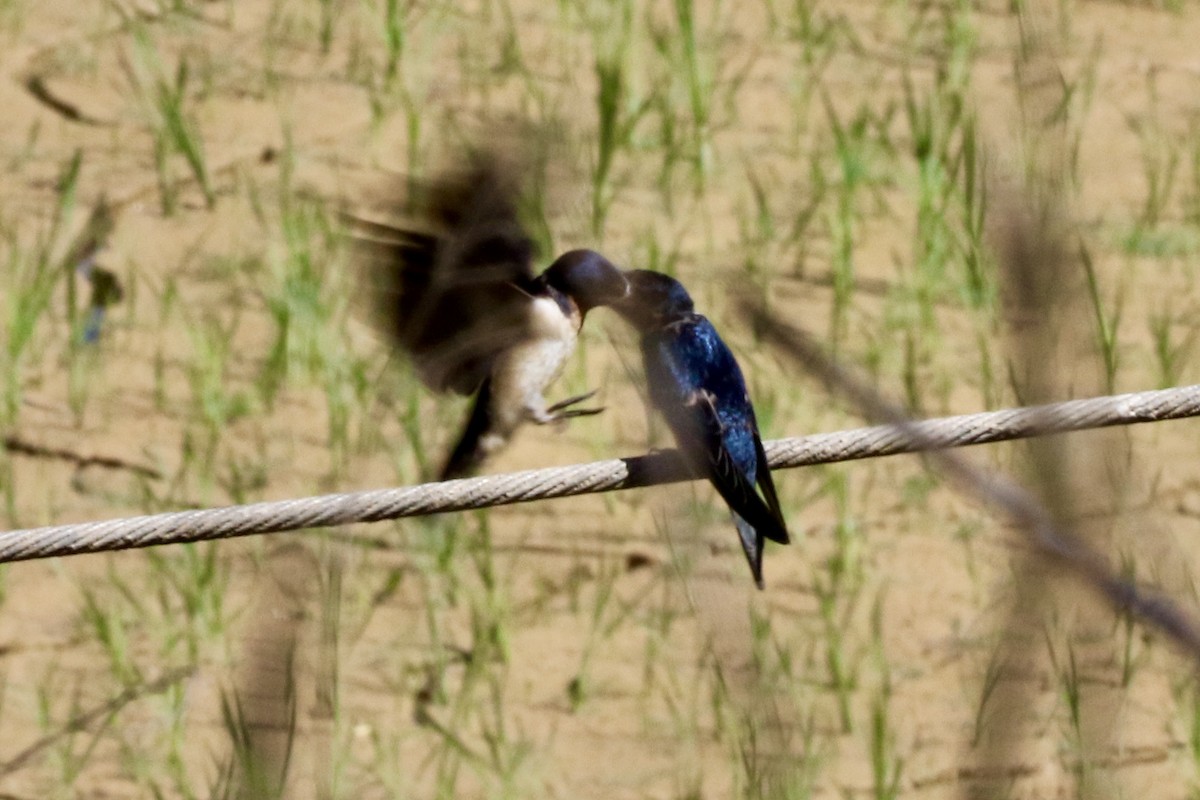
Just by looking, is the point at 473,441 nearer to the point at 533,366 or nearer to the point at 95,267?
the point at 533,366

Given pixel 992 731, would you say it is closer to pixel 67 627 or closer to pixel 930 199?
pixel 67 627

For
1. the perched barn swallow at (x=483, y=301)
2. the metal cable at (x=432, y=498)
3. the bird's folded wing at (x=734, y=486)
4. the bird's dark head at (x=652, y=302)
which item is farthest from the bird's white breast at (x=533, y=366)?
the metal cable at (x=432, y=498)

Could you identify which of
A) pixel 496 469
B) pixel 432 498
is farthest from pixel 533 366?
pixel 496 469

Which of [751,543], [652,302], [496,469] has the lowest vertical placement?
[751,543]

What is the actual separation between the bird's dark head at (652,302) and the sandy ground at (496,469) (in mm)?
165

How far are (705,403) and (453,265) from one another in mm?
365

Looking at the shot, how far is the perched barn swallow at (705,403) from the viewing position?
2225 mm

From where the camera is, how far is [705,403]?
2336mm

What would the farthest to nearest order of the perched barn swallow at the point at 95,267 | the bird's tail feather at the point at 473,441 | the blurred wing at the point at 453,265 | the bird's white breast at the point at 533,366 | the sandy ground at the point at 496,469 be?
the perched barn swallow at the point at 95,267
the sandy ground at the point at 496,469
the bird's tail feather at the point at 473,441
the bird's white breast at the point at 533,366
the blurred wing at the point at 453,265

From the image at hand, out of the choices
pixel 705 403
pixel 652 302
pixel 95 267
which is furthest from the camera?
pixel 95 267

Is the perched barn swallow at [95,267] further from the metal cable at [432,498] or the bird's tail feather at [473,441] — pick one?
the metal cable at [432,498]

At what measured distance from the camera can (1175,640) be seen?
0.65 meters

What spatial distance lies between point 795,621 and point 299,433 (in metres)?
0.96

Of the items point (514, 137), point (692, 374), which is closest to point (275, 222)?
point (514, 137)
